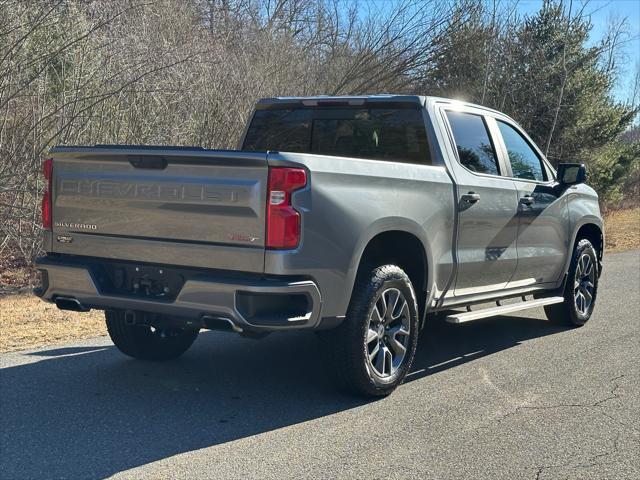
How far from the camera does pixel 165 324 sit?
488cm

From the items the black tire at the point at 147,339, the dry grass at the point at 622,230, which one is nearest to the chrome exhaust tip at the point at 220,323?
the black tire at the point at 147,339

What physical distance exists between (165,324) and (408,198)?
186 centimetres

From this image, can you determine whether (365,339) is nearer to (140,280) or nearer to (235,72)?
(140,280)

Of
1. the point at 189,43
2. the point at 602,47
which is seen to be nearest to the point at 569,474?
the point at 189,43

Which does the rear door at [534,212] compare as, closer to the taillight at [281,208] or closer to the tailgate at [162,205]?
the taillight at [281,208]

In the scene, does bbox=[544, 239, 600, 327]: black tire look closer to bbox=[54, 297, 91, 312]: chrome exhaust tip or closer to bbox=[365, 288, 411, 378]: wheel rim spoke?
bbox=[365, 288, 411, 378]: wheel rim spoke

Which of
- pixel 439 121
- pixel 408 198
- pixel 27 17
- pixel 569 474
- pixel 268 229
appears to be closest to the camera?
pixel 569 474

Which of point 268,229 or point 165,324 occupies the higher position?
point 268,229

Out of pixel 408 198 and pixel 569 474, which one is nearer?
pixel 569 474

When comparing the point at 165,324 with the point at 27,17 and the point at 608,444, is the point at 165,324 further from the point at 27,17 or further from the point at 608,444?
the point at 27,17

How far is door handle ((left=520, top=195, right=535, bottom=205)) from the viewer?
6.70 metres

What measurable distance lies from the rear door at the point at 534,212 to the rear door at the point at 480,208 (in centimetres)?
16

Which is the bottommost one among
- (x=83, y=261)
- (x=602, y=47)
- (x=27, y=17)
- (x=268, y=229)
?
(x=83, y=261)

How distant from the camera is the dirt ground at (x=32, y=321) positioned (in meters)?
6.77
